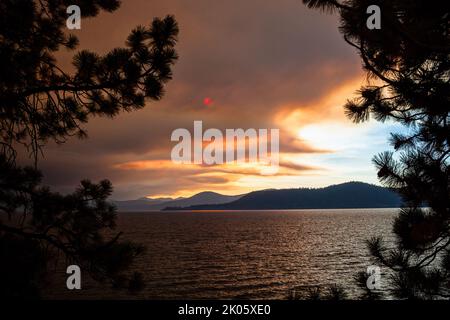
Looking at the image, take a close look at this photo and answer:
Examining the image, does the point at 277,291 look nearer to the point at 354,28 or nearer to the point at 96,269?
the point at 96,269

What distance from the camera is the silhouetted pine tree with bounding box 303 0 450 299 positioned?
12.4ft

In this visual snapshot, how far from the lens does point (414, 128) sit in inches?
214

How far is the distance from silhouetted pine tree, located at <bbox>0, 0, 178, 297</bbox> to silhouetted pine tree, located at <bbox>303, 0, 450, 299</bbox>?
277cm

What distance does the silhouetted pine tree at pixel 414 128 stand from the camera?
377cm

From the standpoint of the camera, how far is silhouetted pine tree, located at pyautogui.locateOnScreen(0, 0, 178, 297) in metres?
4.25

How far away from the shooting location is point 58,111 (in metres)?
5.03

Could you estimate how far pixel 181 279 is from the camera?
3144 centimetres

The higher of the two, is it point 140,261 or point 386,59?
point 386,59

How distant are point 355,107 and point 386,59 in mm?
885

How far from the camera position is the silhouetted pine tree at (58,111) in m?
4.25

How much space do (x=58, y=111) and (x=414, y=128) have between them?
19.4 feet

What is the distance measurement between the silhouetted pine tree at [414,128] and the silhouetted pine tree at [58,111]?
277cm

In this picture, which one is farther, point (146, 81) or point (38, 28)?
point (38, 28)
